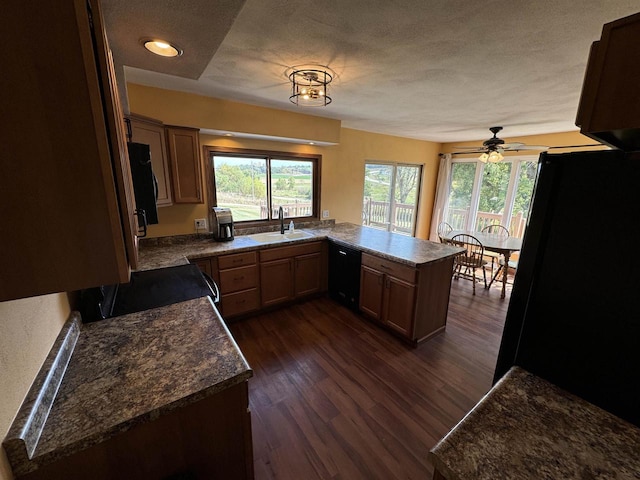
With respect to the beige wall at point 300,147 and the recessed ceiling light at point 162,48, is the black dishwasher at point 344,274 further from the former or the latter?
the recessed ceiling light at point 162,48

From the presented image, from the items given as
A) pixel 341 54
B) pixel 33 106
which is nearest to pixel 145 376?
pixel 33 106

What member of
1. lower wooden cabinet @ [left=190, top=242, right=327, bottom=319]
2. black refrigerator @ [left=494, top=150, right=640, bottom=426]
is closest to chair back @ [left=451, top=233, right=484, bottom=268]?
lower wooden cabinet @ [left=190, top=242, right=327, bottom=319]

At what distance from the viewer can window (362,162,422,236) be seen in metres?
5.00

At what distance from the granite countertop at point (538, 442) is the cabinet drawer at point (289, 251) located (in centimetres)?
245

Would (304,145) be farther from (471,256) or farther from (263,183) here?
(471,256)

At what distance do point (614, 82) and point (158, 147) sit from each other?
2.84m

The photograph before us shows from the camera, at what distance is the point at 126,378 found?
0.98 metres

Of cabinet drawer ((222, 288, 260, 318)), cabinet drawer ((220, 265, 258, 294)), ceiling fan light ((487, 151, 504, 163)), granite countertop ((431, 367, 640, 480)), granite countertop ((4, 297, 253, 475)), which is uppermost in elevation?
ceiling fan light ((487, 151, 504, 163))

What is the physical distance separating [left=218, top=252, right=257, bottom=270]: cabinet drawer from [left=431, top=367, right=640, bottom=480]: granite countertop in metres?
2.45

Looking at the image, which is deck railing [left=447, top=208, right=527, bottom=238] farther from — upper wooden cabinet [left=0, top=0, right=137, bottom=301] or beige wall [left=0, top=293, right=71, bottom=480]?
beige wall [left=0, top=293, right=71, bottom=480]

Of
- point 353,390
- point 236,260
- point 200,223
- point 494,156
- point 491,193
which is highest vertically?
point 494,156

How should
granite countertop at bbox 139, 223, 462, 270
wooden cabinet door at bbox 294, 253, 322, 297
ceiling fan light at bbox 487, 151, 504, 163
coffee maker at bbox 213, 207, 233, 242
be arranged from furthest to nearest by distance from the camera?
Answer: ceiling fan light at bbox 487, 151, 504, 163 < wooden cabinet door at bbox 294, 253, 322, 297 < coffee maker at bbox 213, 207, 233, 242 < granite countertop at bbox 139, 223, 462, 270

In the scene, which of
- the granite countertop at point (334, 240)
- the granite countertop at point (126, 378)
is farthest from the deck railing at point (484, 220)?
the granite countertop at point (126, 378)

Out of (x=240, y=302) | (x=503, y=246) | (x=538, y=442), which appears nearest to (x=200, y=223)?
(x=240, y=302)
